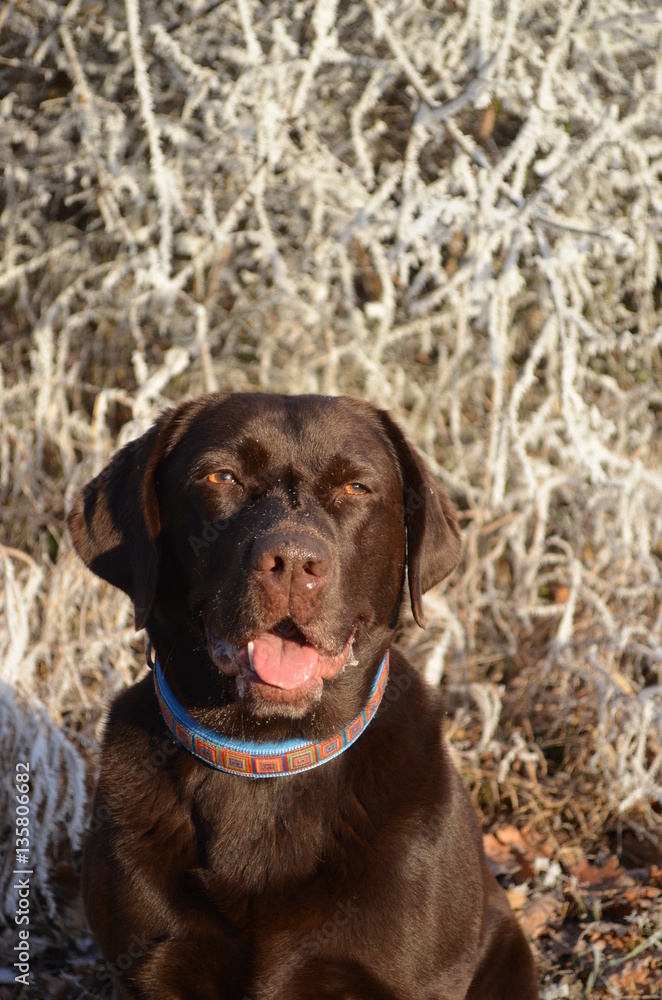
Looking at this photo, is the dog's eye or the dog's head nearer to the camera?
the dog's head

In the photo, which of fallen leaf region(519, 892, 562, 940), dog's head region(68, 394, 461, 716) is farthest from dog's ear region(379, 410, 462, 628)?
fallen leaf region(519, 892, 562, 940)

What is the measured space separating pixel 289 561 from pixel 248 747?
505 millimetres

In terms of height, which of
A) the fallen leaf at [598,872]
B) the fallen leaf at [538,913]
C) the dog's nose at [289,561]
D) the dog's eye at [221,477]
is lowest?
the fallen leaf at [598,872]

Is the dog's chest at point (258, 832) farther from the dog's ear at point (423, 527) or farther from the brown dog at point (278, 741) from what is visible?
the dog's ear at point (423, 527)

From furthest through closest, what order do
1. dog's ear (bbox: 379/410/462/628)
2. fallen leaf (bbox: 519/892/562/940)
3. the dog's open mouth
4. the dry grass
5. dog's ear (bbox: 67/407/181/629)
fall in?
the dry grass < fallen leaf (bbox: 519/892/562/940) < dog's ear (bbox: 379/410/462/628) < dog's ear (bbox: 67/407/181/629) < the dog's open mouth

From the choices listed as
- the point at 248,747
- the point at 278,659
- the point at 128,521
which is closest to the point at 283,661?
the point at 278,659

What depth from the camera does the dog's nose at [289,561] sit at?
2182mm

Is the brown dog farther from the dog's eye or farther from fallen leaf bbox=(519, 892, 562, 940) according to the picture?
fallen leaf bbox=(519, 892, 562, 940)

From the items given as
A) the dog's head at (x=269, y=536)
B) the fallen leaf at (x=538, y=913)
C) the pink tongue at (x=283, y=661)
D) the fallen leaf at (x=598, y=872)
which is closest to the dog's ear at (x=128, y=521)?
the dog's head at (x=269, y=536)

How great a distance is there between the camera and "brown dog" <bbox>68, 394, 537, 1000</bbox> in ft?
7.20

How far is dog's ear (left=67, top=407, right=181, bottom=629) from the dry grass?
1.16 metres

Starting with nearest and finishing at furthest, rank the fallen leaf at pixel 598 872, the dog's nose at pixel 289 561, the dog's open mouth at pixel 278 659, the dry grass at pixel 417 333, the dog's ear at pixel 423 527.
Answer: the dog's nose at pixel 289 561, the dog's open mouth at pixel 278 659, the dog's ear at pixel 423 527, the fallen leaf at pixel 598 872, the dry grass at pixel 417 333

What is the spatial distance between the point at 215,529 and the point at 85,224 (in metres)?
3.96

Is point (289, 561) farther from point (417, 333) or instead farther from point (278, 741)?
point (417, 333)
